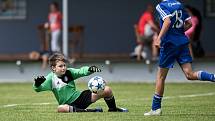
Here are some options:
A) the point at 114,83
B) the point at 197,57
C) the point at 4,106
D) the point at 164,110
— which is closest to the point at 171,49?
the point at 164,110

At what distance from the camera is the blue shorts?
12484 millimetres

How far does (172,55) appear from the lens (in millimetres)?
12500

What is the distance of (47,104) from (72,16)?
1332cm

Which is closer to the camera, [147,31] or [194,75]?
[194,75]

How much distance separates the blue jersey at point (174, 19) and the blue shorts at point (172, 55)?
0.22 ft

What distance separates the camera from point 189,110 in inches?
542

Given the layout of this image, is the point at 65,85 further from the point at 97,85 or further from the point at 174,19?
the point at 174,19

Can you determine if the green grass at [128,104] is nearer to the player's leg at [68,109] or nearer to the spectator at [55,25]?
the player's leg at [68,109]

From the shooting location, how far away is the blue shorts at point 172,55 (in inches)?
492

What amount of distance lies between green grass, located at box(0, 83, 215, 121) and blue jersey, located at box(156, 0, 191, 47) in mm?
1075

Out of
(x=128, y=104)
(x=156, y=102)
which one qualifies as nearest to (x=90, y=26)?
(x=128, y=104)

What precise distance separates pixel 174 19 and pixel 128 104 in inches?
136

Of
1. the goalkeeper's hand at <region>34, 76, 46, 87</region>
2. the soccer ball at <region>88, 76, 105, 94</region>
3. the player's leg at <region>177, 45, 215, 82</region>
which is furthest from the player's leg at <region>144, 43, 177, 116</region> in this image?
the goalkeeper's hand at <region>34, 76, 46, 87</region>

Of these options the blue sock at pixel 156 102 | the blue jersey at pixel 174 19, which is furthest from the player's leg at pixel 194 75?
the blue sock at pixel 156 102
